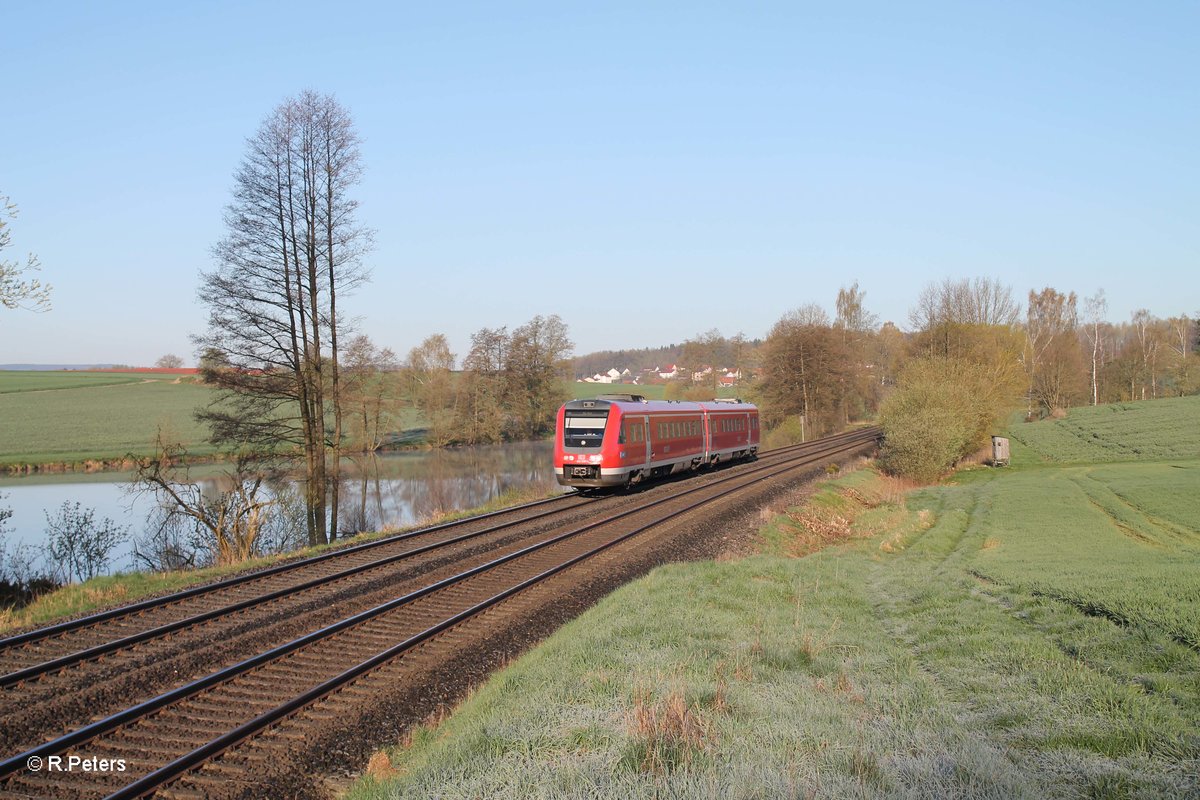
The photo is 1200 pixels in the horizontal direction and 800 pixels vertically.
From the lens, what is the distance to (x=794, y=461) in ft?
119

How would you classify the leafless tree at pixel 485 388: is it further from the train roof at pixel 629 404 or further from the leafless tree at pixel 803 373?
the train roof at pixel 629 404

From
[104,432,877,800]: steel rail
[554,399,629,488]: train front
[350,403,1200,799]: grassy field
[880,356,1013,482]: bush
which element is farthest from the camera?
[880,356,1013,482]: bush

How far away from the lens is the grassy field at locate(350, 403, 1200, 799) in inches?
182

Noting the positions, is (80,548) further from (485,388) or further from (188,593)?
(485,388)

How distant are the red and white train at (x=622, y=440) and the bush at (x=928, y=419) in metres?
10.0

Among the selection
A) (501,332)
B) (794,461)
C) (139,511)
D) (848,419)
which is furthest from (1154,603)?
(848,419)

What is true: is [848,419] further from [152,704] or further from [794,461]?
[152,704]

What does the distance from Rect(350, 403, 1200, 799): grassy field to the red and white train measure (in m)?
9.86

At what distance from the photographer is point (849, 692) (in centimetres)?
656

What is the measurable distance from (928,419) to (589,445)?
688 inches

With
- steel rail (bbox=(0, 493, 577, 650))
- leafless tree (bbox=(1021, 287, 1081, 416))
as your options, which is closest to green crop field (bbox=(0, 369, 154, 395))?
steel rail (bbox=(0, 493, 577, 650))

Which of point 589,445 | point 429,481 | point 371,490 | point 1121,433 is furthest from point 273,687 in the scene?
point 1121,433

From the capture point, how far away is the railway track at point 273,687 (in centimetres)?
564

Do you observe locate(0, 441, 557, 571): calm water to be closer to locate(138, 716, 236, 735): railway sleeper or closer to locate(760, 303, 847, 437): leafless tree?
locate(138, 716, 236, 735): railway sleeper
